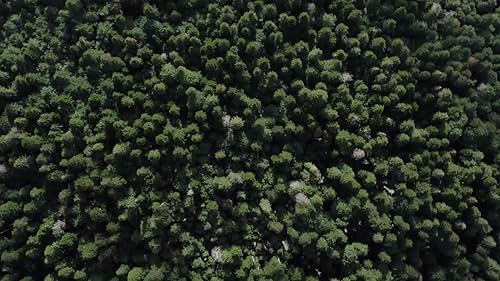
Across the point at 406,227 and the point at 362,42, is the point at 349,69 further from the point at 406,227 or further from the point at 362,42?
the point at 406,227

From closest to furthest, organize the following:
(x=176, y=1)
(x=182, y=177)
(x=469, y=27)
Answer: (x=182, y=177) < (x=176, y=1) < (x=469, y=27)

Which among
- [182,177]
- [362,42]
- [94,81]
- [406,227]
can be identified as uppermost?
[362,42]

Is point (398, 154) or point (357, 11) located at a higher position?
point (357, 11)

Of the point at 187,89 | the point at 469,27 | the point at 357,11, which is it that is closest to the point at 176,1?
the point at 187,89

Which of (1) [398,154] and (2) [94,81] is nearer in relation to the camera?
(2) [94,81]

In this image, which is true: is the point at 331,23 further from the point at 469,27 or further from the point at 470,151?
the point at 470,151

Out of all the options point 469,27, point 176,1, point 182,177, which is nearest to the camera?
point 182,177

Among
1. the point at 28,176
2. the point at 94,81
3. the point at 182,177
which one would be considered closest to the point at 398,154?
the point at 182,177
